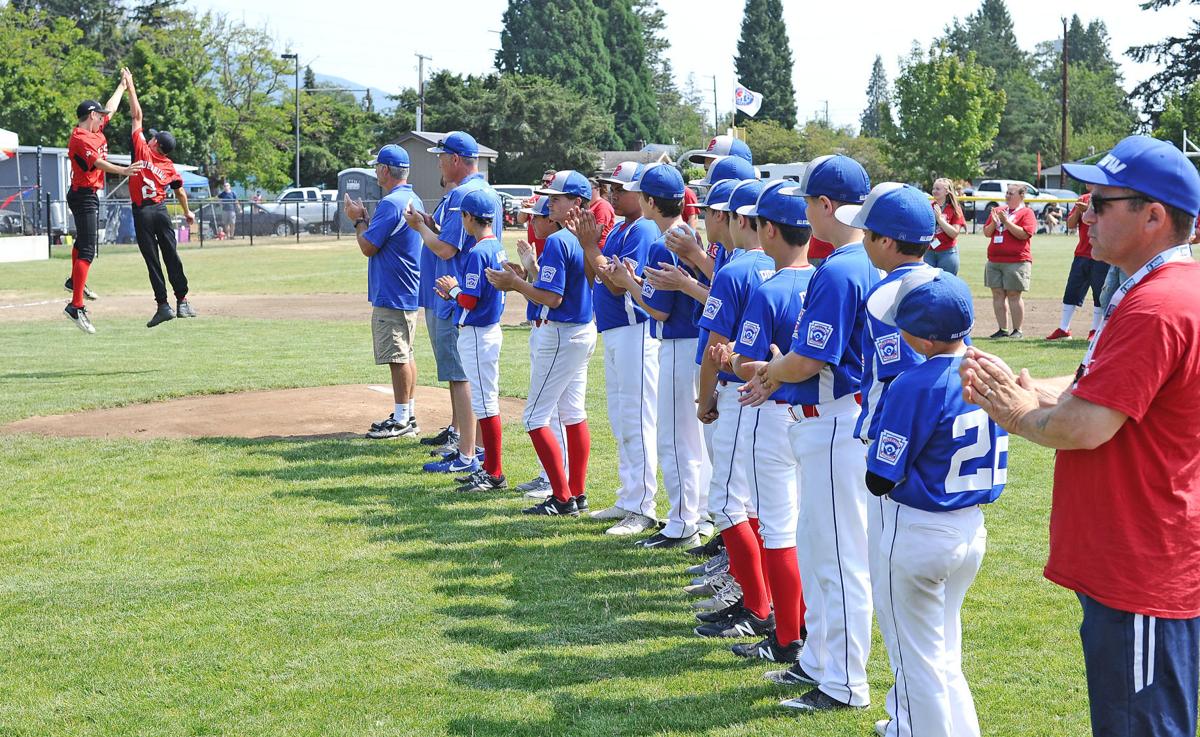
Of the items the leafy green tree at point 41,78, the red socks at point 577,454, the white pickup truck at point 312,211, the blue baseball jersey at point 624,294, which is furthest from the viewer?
the leafy green tree at point 41,78

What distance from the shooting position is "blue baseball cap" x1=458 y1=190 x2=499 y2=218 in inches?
317

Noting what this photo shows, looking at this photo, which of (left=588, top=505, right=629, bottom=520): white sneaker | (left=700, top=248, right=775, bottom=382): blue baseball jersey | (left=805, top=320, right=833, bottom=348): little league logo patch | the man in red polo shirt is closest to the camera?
the man in red polo shirt

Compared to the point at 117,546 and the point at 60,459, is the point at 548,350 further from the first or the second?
the point at 60,459

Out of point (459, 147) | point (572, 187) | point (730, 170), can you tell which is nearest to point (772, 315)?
point (730, 170)

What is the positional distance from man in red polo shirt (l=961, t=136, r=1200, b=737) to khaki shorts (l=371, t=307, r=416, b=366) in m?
7.22

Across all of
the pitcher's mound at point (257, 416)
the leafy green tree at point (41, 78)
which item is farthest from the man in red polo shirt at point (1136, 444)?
the leafy green tree at point (41, 78)

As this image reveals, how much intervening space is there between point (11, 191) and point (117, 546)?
33.9 meters

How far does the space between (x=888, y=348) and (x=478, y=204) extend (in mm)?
4535

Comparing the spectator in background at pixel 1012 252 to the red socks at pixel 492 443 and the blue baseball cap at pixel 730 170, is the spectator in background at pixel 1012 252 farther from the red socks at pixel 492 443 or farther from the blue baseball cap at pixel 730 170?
the blue baseball cap at pixel 730 170

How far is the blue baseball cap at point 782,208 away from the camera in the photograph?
476 cm

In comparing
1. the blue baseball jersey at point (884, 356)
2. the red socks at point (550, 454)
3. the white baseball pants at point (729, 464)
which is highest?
the blue baseball jersey at point (884, 356)

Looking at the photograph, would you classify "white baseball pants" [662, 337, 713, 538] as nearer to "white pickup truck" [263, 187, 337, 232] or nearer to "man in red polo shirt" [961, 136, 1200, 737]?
"man in red polo shirt" [961, 136, 1200, 737]

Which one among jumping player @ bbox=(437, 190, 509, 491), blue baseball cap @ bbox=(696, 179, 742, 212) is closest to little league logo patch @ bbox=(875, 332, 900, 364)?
blue baseball cap @ bbox=(696, 179, 742, 212)

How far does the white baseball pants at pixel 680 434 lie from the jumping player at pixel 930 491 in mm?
2806
